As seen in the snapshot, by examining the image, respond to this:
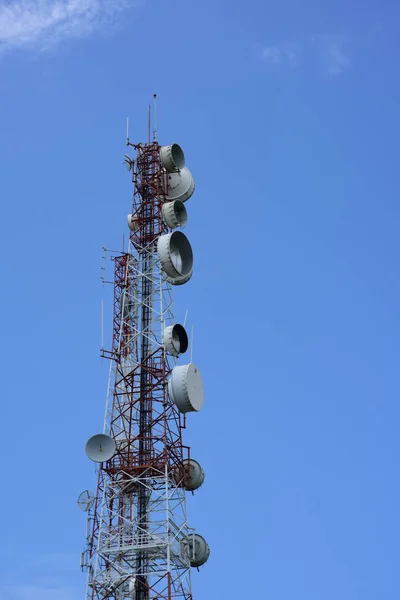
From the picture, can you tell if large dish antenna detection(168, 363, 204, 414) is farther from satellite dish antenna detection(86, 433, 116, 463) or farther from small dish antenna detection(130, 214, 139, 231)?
small dish antenna detection(130, 214, 139, 231)

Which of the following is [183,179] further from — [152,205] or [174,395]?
[174,395]

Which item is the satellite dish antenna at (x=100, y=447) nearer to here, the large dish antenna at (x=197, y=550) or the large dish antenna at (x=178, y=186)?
the large dish antenna at (x=197, y=550)

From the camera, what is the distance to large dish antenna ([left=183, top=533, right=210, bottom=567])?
61656 millimetres

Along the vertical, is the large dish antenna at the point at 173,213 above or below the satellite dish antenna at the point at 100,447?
above

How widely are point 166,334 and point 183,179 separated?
12.4 m

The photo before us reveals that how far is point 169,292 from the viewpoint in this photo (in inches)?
2611

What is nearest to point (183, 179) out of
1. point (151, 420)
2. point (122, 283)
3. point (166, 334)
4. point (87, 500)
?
point (122, 283)

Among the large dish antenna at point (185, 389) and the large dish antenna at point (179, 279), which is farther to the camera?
the large dish antenna at point (179, 279)

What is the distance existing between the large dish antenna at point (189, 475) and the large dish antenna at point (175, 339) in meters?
6.35

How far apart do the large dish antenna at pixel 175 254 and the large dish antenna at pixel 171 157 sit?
255 inches

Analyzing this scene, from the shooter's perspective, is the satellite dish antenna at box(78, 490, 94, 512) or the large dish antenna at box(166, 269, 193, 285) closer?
the satellite dish antenna at box(78, 490, 94, 512)

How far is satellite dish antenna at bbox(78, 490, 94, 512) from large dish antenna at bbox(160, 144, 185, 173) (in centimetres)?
2123

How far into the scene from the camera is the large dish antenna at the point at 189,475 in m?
61.8

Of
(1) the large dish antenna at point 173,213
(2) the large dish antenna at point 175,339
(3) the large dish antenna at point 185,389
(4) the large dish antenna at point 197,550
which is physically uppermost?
(1) the large dish antenna at point 173,213
